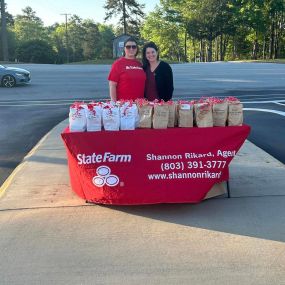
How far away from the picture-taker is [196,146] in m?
4.36

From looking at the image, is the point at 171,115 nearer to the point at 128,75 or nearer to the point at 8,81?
the point at 128,75

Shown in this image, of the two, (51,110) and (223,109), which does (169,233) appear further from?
(51,110)

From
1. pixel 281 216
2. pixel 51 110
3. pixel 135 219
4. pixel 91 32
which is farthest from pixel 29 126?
pixel 91 32

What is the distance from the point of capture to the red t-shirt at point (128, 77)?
516 centimetres

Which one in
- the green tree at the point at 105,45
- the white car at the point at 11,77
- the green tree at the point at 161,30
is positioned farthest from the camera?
the green tree at the point at 105,45

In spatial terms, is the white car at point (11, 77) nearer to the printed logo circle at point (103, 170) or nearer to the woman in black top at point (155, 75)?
the woman in black top at point (155, 75)

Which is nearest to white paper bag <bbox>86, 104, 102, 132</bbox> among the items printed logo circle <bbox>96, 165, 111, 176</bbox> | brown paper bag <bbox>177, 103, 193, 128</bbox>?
printed logo circle <bbox>96, 165, 111, 176</bbox>

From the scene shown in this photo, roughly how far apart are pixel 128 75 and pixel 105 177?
54.3 inches

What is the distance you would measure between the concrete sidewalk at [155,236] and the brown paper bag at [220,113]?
0.87 m

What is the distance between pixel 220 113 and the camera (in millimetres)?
4414

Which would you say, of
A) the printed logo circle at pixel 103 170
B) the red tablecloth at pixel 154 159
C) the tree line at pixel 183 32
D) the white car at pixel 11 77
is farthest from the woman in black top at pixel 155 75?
the tree line at pixel 183 32

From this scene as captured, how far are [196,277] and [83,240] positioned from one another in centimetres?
113

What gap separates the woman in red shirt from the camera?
16.9ft

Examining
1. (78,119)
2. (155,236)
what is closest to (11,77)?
(78,119)
